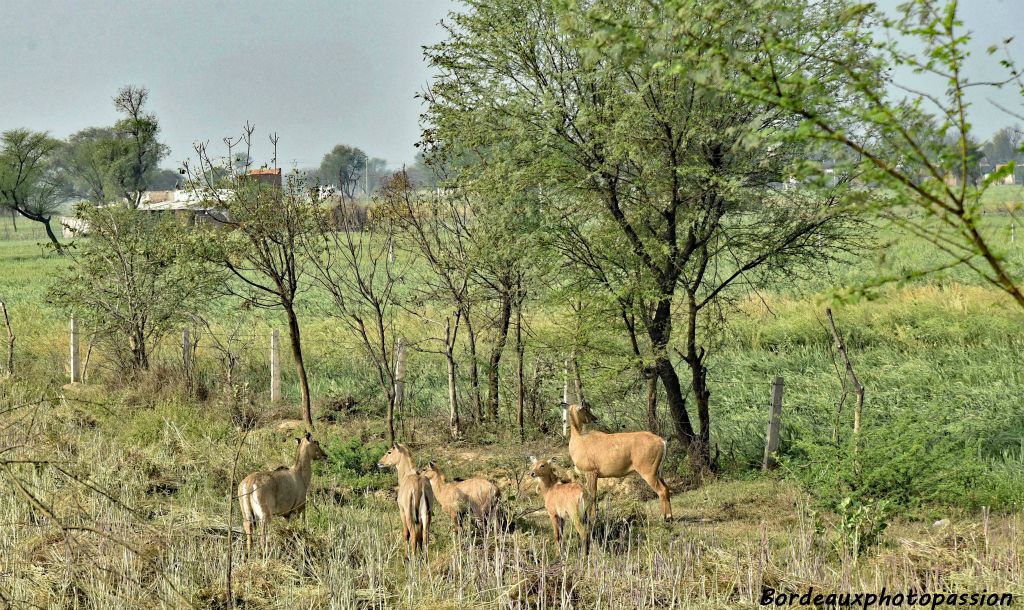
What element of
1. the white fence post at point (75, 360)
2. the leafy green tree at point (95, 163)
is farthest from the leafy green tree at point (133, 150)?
the white fence post at point (75, 360)

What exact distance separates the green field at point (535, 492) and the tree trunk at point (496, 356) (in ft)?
1.07

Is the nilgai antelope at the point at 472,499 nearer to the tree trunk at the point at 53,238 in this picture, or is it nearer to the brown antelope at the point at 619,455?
the brown antelope at the point at 619,455

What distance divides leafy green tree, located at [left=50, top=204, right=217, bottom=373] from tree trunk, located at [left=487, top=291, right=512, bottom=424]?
5870 millimetres

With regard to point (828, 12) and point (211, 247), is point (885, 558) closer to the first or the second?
point (828, 12)

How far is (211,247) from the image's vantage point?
15211 mm

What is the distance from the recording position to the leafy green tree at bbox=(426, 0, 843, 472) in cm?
1116

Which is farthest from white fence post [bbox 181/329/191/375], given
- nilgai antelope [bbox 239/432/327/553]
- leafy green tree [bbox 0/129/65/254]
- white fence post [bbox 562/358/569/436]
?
leafy green tree [bbox 0/129/65/254]

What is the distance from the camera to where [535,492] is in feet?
39.8

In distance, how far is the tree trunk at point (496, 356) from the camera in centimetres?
1520

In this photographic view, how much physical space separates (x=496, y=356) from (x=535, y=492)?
3.91 meters

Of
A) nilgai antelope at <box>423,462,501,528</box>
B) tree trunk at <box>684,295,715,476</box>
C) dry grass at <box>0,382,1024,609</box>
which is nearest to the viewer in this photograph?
dry grass at <box>0,382,1024,609</box>

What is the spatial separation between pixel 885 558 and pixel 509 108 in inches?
297

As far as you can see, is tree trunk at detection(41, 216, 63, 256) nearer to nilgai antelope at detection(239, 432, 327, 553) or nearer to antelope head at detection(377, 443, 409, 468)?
antelope head at detection(377, 443, 409, 468)

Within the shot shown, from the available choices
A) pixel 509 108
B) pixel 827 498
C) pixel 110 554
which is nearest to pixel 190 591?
pixel 110 554
